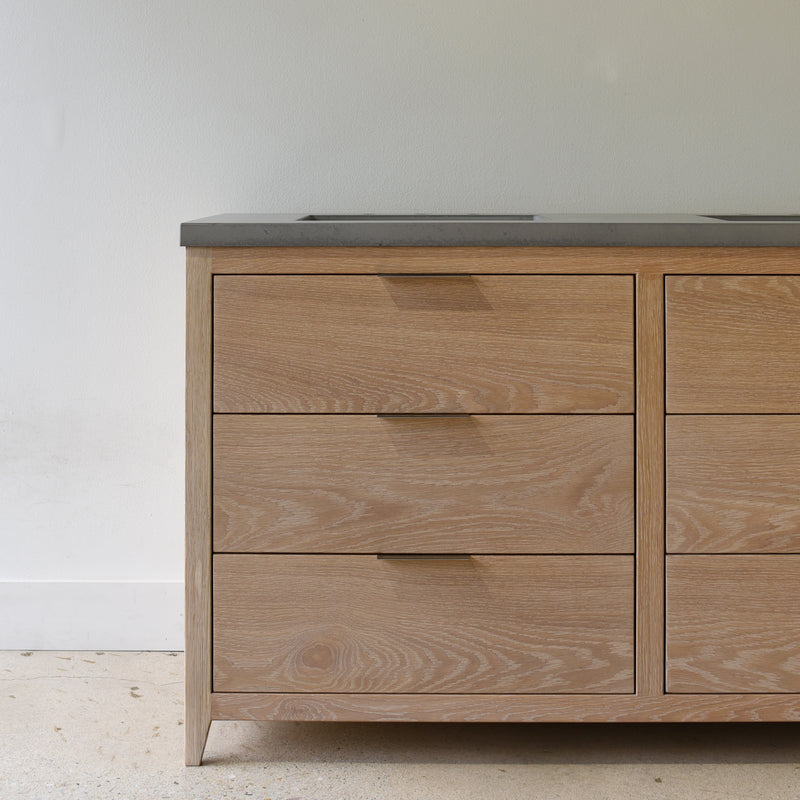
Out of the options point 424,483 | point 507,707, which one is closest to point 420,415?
point 424,483

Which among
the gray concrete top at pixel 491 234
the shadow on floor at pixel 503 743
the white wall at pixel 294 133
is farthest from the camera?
the white wall at pixel 294 133

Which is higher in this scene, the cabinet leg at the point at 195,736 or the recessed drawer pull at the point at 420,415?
the recessed drawer pull at the point at 420,415

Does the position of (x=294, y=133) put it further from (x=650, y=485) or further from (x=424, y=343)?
(x=650, y=485)

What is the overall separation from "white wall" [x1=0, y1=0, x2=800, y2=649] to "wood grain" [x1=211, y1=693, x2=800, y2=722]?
56cm

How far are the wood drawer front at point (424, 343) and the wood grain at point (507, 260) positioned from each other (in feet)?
0.04

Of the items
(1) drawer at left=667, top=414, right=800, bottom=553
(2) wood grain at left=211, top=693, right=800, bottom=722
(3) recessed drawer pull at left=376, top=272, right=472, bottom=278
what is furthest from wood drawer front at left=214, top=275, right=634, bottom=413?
(2) wood grain at left=211, top=693, right=800, bottom=722

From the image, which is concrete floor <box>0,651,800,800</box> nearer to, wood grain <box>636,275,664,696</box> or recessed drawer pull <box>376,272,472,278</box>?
wood grain <box>636,275,664,696</box>

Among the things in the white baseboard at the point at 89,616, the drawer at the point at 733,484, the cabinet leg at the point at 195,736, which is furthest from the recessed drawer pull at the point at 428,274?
the white baseboard at the point at 89,616

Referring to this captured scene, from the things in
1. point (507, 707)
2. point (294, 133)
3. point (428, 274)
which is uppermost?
point (294, 133)

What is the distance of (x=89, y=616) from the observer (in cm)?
177

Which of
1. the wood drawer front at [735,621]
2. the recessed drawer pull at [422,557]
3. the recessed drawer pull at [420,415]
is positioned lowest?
the wood drawer front at [735,621]

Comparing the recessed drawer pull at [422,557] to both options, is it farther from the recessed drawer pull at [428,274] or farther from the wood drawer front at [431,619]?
the recessed drawer pull at [428,274]

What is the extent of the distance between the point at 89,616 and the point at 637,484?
111cm

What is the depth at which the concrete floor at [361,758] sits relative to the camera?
4.11ft
